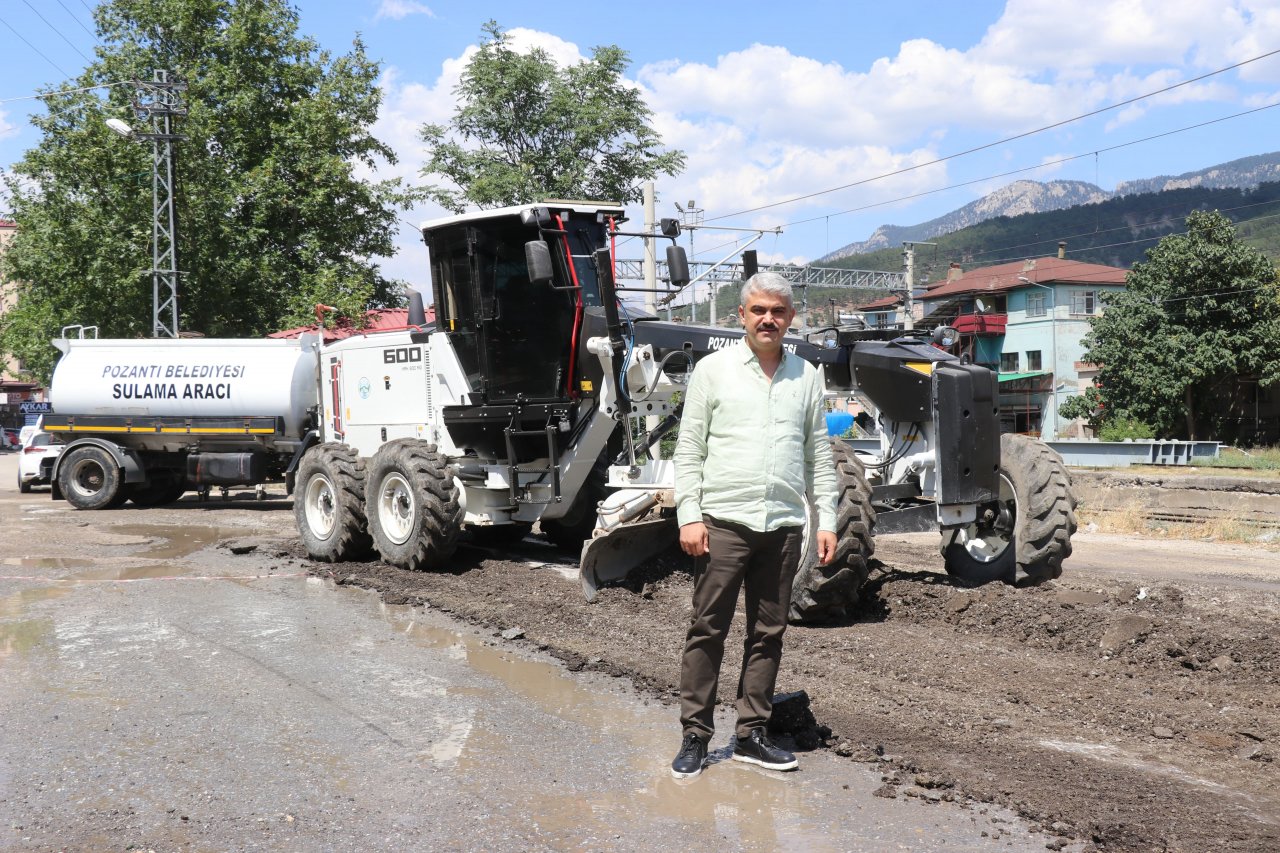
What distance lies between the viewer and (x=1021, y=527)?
795cm

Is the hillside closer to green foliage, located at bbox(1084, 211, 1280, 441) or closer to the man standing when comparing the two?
green foliage, located at bbox(1084, 211, 1280, 441)

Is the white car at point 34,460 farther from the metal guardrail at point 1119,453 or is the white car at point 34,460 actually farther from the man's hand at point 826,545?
the metal guardrail at point 1119,453

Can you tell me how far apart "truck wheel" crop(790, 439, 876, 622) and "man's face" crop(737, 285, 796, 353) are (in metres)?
2.57

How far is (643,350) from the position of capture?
9.24 metres

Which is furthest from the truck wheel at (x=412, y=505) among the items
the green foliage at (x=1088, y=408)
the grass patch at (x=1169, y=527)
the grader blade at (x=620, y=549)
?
the green foliage at (x=1088, y=408)

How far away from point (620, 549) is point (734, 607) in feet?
13.3

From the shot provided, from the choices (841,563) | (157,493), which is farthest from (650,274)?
(157,493)

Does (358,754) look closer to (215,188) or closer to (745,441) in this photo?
(745,441)

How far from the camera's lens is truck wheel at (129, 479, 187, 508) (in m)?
20.2

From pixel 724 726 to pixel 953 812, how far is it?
1.44 m

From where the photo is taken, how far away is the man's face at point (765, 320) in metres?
4.77

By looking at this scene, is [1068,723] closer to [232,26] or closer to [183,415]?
[183,415]

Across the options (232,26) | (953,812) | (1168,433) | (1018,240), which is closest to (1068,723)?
(953,812)

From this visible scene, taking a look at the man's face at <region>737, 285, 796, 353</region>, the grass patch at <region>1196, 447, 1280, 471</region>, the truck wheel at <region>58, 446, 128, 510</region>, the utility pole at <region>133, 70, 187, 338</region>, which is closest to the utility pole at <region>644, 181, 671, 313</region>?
the man's face at <region>737, 285, 796, 353</region>
